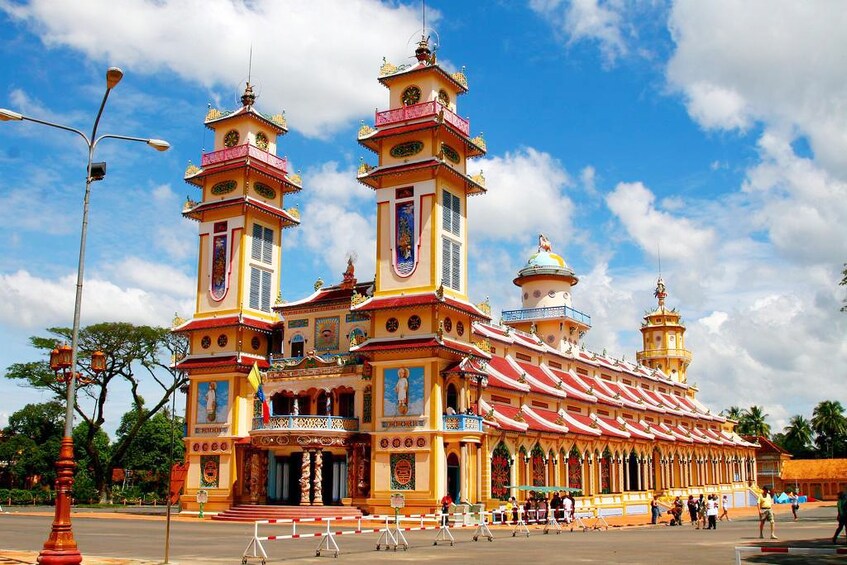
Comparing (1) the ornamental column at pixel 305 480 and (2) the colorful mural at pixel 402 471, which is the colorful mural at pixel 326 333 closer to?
(1) the ornamental column at pixel 305 480

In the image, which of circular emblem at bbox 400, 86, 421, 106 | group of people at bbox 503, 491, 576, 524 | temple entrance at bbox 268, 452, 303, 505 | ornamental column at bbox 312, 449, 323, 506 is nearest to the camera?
group of people at bbox 503, 491, 576, 524

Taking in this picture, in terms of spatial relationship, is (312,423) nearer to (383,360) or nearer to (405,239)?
(383,360)

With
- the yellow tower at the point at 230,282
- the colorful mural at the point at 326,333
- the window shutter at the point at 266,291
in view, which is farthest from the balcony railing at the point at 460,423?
the window shutter at the point at 266,291

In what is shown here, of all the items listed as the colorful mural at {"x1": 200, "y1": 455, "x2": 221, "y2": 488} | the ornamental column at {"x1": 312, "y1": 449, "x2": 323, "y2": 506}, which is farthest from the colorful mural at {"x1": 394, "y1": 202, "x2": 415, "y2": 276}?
the colorful mural at {"x1": 200, "y1": 455, "x2": 221, "y2": 488}

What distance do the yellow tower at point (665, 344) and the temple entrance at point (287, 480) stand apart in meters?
59.5

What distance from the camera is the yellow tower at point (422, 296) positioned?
43281mm

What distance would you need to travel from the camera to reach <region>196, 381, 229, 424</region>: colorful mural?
164ft

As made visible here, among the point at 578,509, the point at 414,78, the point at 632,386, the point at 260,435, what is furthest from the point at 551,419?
the point at 632,386

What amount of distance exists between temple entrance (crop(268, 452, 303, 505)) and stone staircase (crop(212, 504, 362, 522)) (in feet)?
10.9

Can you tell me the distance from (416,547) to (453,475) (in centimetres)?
1718

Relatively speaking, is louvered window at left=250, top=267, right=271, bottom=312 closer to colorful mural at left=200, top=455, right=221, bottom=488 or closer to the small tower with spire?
colorful mural at left=200, top=455, right=221, bottom=488

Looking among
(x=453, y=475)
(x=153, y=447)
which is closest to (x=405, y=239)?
(x=453, y=475)

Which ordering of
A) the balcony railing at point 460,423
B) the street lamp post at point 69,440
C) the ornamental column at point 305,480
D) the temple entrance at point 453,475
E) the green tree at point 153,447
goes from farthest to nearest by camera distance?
the green tree at point 153,447 < the temple entrance at point 453,475 < the ornamental column at point 305,480 < the balcony railing at point 460,423 < the street lamp post at point 69,440

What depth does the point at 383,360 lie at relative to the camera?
147 feet
